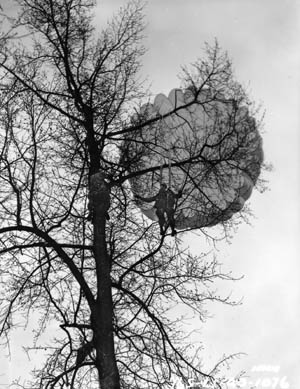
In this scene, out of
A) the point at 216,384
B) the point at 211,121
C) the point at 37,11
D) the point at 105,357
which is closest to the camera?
the point at 105,357

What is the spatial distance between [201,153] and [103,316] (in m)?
1.70

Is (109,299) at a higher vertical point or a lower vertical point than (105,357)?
higher

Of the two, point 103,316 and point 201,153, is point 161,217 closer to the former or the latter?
point 201,153

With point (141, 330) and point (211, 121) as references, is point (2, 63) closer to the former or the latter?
point (211, 121)

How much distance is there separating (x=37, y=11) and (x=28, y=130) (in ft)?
3.29

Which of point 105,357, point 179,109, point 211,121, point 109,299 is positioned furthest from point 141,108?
point 105,357

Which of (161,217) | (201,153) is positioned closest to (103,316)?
(161,217)

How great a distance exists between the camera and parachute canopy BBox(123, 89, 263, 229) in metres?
5.53

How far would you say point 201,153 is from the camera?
5594 millimetres

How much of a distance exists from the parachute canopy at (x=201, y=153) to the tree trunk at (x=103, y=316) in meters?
0.66

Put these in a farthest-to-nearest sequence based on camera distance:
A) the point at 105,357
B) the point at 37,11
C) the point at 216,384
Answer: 1. the point at 37,11
2. the point at 216,384
3. the point at 105,357

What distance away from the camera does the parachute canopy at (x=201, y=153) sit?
553 centimetres

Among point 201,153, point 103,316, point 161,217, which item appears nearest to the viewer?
point 103,316

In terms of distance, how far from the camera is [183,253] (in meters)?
5.64
